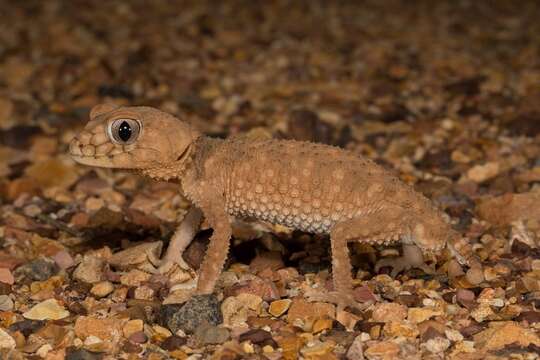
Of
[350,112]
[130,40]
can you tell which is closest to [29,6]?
[130,40]

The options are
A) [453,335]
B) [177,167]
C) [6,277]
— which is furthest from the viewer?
[6,277]

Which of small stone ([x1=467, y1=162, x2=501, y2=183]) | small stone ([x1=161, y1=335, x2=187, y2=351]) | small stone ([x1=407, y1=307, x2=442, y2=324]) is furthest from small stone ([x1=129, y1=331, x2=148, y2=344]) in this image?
small stone ([x1=467, y1=162, x2=501, y2=183])

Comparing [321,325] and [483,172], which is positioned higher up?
[483,172]

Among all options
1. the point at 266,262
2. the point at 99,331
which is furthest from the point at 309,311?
the point at 99,331

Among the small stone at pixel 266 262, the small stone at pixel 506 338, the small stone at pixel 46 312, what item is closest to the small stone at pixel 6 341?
the small stone at pixel 46 312

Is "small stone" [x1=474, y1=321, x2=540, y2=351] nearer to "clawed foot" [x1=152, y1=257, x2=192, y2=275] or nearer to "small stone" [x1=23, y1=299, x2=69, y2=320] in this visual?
"clawed foot" [x1=152, y1=257, x2=192, y2=275]

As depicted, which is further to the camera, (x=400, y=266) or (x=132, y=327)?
(x=400, y=266)

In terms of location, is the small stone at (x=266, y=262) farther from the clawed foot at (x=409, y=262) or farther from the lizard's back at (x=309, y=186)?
the clawed foot at (x=409, y=262)

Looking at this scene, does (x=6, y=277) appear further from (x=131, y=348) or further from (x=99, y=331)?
(x=131, y=348)
